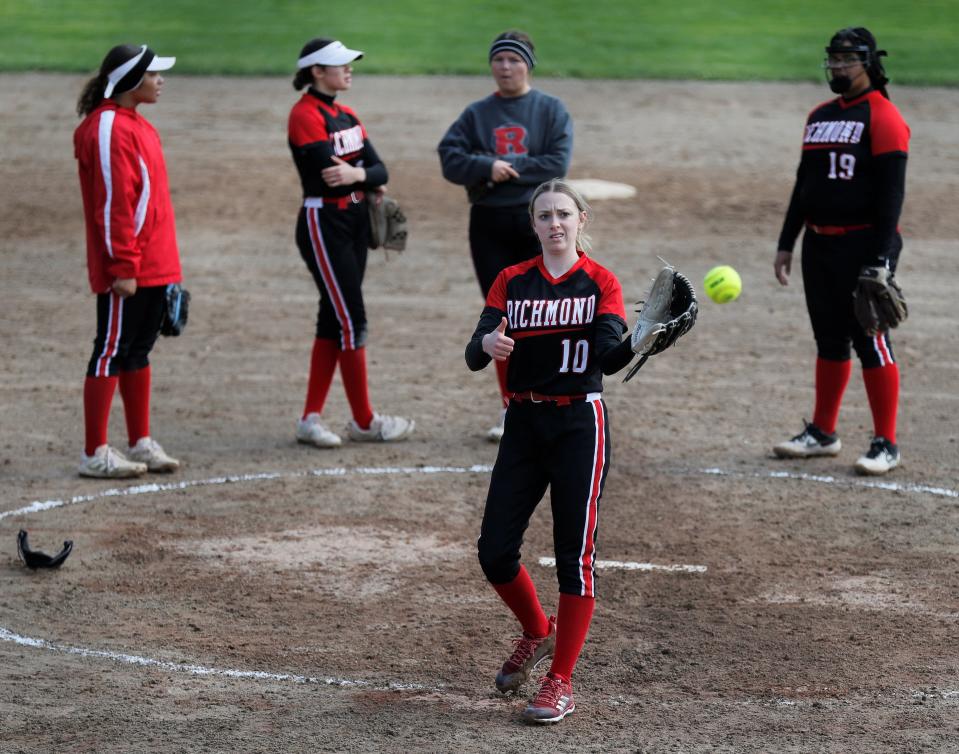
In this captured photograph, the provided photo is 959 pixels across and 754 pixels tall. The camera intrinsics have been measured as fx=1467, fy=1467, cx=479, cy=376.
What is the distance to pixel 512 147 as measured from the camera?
859 centimetres

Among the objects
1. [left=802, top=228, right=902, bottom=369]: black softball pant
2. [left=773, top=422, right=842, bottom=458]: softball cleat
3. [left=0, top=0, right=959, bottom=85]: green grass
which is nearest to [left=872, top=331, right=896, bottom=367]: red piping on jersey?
[left=802, top=228, right=902, bottom=369]: black softball pant

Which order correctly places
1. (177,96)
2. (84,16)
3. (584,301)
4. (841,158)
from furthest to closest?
(84,16), (177,96), (841,158), (584,301)

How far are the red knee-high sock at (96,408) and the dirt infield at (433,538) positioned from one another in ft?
1.07

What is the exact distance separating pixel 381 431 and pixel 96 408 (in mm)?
1717

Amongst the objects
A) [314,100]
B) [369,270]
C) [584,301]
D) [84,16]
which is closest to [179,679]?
[584,301]

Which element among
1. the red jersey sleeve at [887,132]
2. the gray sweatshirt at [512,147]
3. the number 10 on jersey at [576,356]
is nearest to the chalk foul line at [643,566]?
the number 10 on jersey at [576,356]

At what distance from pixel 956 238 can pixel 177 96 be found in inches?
448

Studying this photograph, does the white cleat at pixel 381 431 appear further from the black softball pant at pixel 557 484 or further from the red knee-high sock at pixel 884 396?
the black softball pant at pixel 557 484

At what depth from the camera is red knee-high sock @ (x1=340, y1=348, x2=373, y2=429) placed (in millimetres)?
8766

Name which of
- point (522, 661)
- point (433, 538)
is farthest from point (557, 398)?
point (433, 538)

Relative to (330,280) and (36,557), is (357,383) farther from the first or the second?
(36,557)

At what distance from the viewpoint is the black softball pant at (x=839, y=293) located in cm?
825

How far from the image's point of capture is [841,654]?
5969 mm

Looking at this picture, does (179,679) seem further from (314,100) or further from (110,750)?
(314,100)
